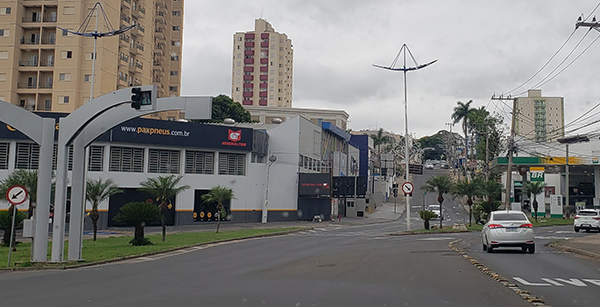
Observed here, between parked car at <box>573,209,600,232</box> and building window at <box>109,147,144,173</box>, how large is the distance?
32.2m

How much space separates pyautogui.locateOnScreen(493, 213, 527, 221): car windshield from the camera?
1944 centimetres

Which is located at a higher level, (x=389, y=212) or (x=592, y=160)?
(x=592, y=160)

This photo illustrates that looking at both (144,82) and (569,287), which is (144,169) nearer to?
(144,82)

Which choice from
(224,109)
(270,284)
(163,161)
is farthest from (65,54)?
(270,284)

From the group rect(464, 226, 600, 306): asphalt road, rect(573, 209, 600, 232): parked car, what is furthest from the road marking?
rect(573, 209, 600, 232): parked car

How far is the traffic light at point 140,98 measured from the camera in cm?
1589

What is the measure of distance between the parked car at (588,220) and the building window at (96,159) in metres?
34.4

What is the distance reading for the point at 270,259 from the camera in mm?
19281

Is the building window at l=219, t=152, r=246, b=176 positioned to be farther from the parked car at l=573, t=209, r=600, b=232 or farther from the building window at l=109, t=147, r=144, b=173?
the parked car at l=573, t=209, r=600, b=232

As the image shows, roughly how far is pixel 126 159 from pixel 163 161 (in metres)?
3.03

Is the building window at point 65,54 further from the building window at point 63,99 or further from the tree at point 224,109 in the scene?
the tree at point 224,109

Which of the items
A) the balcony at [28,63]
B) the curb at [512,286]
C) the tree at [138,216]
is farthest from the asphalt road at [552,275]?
the balcony at [28,63]

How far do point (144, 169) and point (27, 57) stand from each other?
2817cm

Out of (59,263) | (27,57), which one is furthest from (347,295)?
(27,57)
